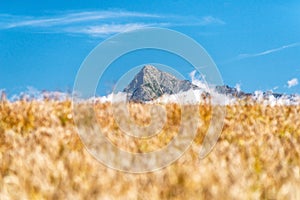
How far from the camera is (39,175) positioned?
6.21 m

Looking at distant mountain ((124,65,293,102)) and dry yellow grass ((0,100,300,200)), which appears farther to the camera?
distant mountain ((124,65,293,102))

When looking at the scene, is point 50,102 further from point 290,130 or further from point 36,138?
point 290,130

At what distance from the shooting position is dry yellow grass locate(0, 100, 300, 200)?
18.9ft

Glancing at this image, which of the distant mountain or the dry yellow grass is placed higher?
the distant mountain

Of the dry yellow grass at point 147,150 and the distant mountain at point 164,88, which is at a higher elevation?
the distant mountain at point 164,88

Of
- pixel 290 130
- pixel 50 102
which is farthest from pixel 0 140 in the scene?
pixel 290 130

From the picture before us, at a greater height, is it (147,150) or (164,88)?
(164,88)

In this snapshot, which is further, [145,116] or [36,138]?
[145,116]

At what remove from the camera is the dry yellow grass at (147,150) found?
5750 mm

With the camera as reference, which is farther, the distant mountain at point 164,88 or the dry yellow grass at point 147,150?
the distant mountain at point 164,88

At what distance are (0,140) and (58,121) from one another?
1322 mm

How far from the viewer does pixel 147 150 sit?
8.62m

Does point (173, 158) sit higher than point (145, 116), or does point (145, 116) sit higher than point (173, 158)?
point (145, 116)

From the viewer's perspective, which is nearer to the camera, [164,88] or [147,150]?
[147,150]
